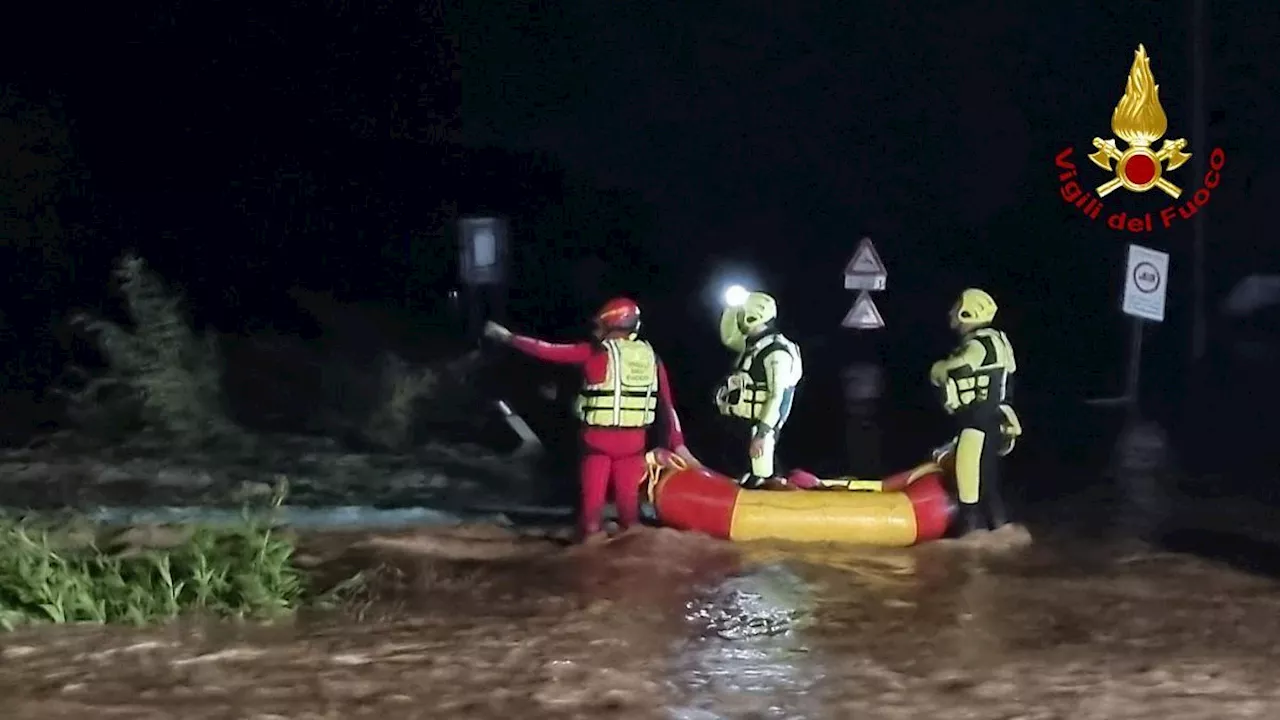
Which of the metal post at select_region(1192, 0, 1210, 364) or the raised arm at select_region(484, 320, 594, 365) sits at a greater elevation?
the metal post at select_region(1192, 0, 1210, 364)

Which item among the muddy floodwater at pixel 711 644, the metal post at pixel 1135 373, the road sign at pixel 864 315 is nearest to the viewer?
the muddy floodwater at pixel 711 644

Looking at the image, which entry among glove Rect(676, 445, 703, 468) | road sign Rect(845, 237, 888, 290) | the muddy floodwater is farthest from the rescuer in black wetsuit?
glove Rect(676, 445, 703, 468)

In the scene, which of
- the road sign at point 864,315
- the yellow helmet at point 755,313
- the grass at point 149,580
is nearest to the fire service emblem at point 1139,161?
the road sign at point 864,315

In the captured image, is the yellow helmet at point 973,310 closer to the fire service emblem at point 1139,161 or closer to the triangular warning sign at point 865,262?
the triangular warning sign at point 865,262

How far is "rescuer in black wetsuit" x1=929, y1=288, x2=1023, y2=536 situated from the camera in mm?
2971

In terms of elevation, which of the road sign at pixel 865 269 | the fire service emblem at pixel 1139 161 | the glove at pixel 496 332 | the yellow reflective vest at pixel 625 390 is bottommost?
the yellow reflective vest at pixel 625 390

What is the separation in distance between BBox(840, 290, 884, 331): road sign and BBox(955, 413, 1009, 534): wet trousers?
324 mm

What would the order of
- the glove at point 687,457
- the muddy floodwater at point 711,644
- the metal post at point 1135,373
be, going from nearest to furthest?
1. the muddy floodwater at point 711,644
2. the glove at point 687,457
3. the metal post at point 1135,373

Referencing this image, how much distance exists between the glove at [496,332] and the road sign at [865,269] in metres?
0.78

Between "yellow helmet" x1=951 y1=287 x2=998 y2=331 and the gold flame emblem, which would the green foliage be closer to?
"yellow helmet" x1=951 y1=287 x2=998 y2=331

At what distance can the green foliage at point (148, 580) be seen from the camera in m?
2.42

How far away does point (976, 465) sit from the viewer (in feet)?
9.75

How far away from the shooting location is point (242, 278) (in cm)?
326

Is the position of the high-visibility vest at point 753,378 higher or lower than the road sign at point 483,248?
lower
